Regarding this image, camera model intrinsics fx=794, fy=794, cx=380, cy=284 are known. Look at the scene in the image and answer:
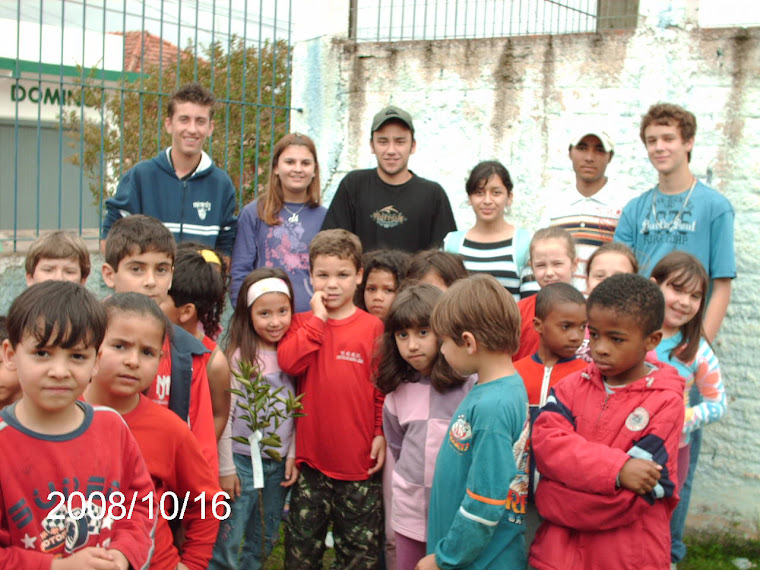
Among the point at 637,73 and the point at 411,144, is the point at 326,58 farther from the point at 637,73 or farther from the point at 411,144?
the point at 637,73

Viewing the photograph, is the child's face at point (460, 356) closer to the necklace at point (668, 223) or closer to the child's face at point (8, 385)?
the child's face at point (8, 385)

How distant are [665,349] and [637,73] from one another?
210 centimetres

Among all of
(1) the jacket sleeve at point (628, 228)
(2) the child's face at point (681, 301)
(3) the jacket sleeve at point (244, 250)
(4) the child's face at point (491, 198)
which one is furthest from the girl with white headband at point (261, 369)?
(1) the jacket sleeve at point (628, 228)

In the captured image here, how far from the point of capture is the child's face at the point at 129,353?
7.72ft

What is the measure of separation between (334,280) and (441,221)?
100cm

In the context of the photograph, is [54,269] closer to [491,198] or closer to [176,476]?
[176,476]

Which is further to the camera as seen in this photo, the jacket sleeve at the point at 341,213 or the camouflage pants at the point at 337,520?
the jacket sleeve at the point at 341,213

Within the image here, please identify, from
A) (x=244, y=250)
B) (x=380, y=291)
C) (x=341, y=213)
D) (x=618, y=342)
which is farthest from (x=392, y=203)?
(x=618, y=342)

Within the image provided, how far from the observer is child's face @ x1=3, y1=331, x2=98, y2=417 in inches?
77.1

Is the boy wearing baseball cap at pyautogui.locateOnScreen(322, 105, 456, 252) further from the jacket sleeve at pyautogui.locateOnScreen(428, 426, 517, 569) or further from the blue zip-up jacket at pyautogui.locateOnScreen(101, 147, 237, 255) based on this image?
the jacket sleeve at pyautogui.locateOnScreen(428, 426, 517, 569)

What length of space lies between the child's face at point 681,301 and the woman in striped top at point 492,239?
2.53 feet

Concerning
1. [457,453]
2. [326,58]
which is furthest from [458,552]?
[326,58]

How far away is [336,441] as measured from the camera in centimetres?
343

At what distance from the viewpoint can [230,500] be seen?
10.5 ft
